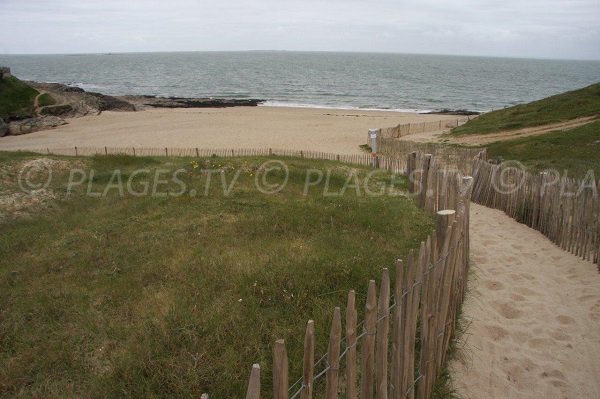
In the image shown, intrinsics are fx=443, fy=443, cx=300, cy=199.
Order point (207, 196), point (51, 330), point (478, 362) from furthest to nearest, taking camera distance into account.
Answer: point (207, 196) < point (51, 330) < point (478, 362)

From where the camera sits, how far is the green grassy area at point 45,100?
1489 inches

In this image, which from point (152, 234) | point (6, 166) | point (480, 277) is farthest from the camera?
point (6, 166)

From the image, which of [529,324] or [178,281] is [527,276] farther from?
[178,281]

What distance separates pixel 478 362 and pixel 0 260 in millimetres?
6946

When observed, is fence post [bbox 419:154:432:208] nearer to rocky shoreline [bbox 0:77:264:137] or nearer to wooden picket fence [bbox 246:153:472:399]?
wooden picket fence [bbox 246:153:472:399]

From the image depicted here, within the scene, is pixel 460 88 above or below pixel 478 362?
above

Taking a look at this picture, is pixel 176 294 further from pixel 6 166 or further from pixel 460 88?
pixel 460 88

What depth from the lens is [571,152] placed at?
51.8 ft

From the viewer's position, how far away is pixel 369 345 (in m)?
2.93

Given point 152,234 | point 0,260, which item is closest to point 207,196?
point 152,234

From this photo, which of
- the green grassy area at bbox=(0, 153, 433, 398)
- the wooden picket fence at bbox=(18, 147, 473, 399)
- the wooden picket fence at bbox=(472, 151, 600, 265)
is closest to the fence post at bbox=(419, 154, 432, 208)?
the green grassy area at bbox=(0, 153, 433, 398)

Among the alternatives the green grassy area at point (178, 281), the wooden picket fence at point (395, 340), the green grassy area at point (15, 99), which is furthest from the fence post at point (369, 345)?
the green grassy area at point (15, 99)

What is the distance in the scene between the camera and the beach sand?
85.4 feet

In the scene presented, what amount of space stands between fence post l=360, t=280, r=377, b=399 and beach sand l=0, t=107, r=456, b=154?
1999cm
